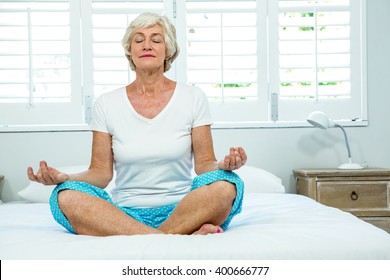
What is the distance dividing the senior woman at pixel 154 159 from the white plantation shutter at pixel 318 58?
129cm

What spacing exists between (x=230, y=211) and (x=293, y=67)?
1.66 metres

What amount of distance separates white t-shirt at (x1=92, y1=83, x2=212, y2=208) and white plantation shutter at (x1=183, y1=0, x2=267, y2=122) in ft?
3.91

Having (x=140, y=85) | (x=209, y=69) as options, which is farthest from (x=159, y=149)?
(x=209, y=69)

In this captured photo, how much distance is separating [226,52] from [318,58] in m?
0.51

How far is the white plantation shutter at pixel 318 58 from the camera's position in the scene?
10.5 ft

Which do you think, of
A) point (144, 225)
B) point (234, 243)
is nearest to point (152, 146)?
point (144, 225)

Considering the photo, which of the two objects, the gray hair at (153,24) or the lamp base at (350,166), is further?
the lamp base at (350,166)

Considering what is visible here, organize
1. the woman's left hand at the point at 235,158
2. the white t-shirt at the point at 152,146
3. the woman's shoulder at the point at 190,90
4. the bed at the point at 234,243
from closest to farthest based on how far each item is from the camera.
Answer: the bed at the point at 234,243
the woman's left hand at the point at 235,158
the white t-shirt at the point at 152,146
the woman's shoulder at the point at 190,90

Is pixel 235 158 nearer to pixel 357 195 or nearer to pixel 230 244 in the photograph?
pixel 230 244

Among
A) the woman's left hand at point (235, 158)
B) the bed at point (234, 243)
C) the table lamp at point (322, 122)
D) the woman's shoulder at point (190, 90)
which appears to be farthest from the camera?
the table lamp at point (322, 122)

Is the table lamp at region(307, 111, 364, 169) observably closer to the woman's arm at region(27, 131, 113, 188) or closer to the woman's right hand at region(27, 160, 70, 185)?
the woman's arm at region(27, 131, 113, 188)

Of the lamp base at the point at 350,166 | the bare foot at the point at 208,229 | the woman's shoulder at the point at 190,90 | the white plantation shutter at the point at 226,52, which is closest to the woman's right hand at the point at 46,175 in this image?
the bare foot at the point at 208,229

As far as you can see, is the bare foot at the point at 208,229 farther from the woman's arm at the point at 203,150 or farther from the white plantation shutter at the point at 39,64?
the white plantation shutter at the point at 39,64

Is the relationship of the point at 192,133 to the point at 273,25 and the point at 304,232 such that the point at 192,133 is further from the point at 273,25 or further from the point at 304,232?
the point at 273,25
